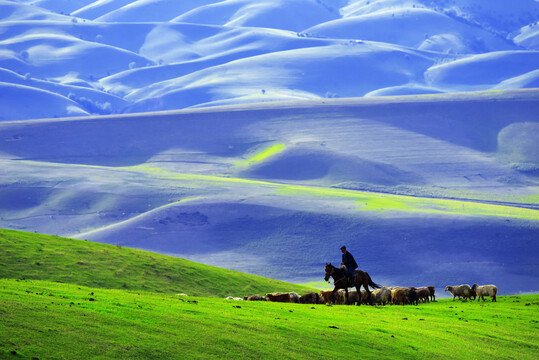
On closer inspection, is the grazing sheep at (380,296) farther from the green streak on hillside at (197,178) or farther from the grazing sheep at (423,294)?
the green streak on hillside at (197,178)

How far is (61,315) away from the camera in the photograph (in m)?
21.7

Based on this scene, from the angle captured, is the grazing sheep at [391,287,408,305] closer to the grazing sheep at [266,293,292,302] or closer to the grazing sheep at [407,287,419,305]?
the grazing sheep at [407,287,419,305]

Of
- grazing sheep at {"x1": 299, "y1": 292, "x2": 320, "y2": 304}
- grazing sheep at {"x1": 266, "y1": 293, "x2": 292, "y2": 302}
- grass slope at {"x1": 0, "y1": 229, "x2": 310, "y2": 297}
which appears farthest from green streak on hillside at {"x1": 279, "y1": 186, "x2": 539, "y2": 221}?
grazing sheep at {"x1": 266, "y1": 293, "x2": 292, "y2": 302}

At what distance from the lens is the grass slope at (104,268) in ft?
144

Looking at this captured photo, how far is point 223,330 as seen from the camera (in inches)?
930

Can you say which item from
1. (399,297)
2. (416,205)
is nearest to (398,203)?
(416,205)

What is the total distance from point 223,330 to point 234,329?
1.58 ft

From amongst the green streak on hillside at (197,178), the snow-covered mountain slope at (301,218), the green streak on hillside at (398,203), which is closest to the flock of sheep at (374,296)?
the snow-covered mountain slope at (301,218)

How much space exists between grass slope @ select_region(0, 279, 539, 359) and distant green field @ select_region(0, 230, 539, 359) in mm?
37

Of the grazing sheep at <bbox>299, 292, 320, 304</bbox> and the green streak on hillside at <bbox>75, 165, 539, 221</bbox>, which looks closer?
the grazing sheep at <bbox>299, 292, 320, 304</bbox>

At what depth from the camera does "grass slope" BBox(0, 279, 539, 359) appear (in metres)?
20.0

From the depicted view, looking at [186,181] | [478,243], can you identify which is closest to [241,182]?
[186,181]

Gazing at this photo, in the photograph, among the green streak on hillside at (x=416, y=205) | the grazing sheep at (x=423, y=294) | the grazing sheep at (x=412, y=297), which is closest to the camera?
the grazing sheep at (x=412, y=297)

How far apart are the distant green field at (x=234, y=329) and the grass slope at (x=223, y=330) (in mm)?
37
